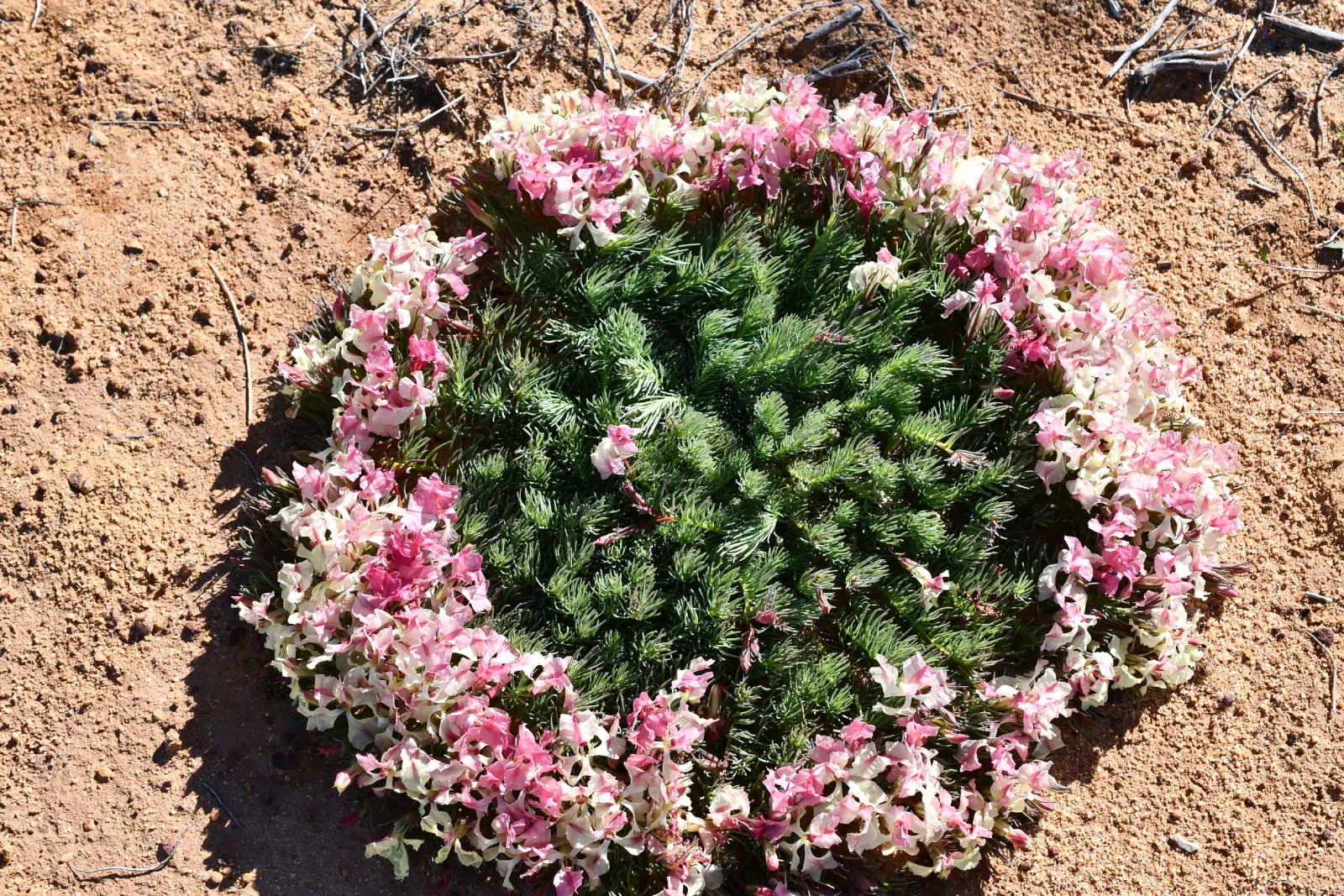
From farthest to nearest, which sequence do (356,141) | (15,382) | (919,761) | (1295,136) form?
(1295,136) → (356,141) → (15,382) → (919,761)

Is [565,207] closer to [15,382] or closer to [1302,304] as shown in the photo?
[15,382]

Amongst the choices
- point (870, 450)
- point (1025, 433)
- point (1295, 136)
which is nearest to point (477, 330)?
point (870, 450)

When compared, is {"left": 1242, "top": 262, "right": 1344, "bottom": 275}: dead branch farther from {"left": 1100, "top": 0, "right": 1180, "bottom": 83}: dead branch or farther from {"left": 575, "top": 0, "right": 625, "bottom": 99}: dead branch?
{"left": 575, "top": 0, "right": 625, "bottom": 99}: dead branch

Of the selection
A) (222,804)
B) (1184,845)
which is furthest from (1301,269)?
(222,804)

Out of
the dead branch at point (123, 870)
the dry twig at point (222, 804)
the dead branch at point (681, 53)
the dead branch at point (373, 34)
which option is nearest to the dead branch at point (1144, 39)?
the dead branch at point (681, 53)

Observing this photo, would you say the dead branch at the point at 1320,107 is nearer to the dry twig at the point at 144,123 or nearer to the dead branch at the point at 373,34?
the dead branch at the point at 373,34

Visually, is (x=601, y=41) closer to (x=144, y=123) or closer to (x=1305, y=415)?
(x=144, y=123)
